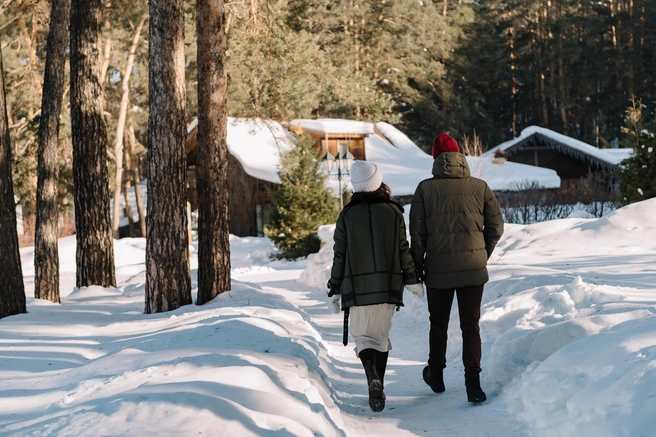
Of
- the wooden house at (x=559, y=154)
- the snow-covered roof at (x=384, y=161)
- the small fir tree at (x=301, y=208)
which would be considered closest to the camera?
the small fir tree at (x=301, y=208)

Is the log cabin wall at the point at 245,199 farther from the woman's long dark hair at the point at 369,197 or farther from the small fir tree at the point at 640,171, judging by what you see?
the woman's long dark hair at the point at 369,197

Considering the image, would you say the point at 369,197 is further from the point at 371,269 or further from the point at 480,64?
the point at 480,64

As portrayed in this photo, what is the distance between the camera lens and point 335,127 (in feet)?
114

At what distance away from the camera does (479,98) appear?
52.6 meters

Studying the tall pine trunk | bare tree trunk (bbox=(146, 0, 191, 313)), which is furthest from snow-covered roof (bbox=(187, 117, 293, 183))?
bare tree trunk (bbox=(146, 0, 191, 313))

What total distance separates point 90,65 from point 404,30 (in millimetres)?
35785

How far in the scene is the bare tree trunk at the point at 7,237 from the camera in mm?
9156

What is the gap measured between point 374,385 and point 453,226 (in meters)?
1.30

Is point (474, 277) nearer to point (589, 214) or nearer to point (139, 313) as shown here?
point (139, 313)

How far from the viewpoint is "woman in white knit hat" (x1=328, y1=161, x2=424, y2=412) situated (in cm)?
596

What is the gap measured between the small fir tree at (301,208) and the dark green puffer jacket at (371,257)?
20.2 metres

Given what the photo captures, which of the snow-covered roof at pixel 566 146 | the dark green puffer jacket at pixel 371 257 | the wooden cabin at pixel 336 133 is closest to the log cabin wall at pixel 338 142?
the wooden cabin at pixel 336 133

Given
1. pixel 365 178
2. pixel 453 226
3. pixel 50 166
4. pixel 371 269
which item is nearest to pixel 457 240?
pixel 453 226

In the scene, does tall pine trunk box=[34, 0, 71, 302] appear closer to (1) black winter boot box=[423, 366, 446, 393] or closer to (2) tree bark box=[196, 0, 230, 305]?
(2) tree bark box=[196, 0, 230, 305]
